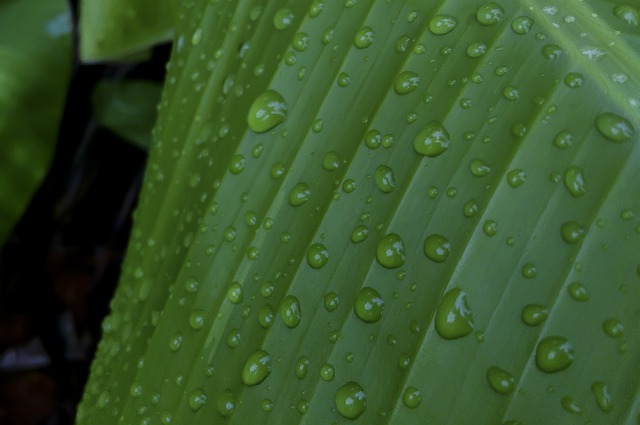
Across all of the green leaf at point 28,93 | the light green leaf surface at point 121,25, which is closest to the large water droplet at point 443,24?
the light green leaf surface at point 121,25

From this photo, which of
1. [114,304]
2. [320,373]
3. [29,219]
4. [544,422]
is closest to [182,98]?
[114,304]

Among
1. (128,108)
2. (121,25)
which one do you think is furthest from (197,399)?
(128,108)

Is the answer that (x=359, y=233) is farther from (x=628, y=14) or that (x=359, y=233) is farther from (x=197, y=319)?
(x=628, y=14)

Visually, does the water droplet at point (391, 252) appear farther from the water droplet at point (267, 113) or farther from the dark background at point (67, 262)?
the dark background at point (67, 262)

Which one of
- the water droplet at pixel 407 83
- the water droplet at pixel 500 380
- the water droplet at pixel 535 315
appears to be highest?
the water droplet at pixel 407 83

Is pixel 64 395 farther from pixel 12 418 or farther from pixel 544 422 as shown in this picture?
pixel 544 422

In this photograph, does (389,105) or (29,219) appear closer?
(389,105)

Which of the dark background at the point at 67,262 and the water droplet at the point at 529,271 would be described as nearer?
the water droplet at the point at 529,271
